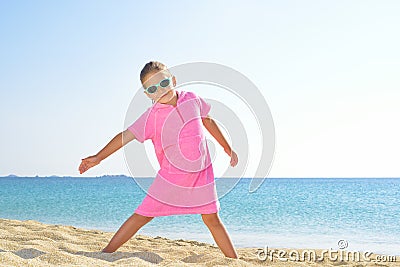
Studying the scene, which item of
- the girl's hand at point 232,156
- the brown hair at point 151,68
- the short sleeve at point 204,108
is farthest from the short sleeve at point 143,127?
the girl's hand at point 232,156

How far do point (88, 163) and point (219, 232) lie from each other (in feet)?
3.58

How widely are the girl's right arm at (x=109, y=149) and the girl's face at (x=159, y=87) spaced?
321mm

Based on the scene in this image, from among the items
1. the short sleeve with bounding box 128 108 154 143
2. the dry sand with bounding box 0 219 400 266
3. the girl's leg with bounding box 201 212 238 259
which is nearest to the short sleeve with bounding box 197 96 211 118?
the short sleeve with bounding box 128 108 154 143

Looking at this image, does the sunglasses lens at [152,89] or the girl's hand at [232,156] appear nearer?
the sunglasses lens at [152,89]

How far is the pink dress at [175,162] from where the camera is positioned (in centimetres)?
383

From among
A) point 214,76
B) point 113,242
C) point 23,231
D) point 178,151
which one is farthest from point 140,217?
point 23,231

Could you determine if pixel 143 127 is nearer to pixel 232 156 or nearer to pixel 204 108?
pixel 204 108

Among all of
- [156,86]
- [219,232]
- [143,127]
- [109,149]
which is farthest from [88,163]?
[219,232]

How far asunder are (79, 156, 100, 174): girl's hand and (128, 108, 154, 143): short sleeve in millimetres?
338

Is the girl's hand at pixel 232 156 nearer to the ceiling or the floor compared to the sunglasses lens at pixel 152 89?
nearer to the floor

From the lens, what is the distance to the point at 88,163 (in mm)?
3682

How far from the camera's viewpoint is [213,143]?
4043mm

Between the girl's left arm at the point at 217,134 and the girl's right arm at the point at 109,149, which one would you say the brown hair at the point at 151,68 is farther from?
the girl's left arm at the point at 217,134

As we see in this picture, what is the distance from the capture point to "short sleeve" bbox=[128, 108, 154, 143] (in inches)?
151
